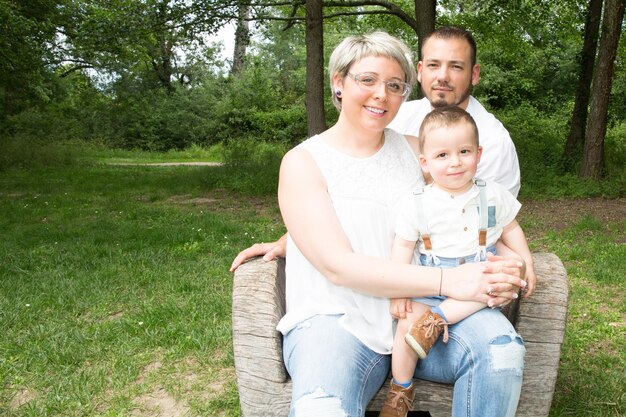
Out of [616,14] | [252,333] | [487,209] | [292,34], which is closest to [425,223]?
[487,209]

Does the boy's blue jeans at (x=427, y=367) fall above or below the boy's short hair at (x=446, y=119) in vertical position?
below

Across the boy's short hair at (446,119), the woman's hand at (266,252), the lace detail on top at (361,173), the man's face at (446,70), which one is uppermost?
the man's face at (446,70)

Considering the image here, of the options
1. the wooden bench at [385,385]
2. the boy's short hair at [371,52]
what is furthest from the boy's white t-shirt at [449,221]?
the boy's short hair at [371,52]

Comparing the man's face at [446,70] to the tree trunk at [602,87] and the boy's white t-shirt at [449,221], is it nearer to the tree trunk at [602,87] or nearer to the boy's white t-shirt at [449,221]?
the boy's white t-shirt at [449,221]

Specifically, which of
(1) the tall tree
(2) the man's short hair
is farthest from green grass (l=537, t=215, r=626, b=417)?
(1) the tall tree

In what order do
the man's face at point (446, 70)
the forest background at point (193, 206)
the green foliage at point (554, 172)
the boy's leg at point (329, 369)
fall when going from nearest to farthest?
the boy's leg at point (329, 369), the man's face at point (446, 70), the forest background at point (193, 206), the green foliage at point (554, 172)

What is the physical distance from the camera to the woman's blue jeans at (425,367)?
2.13m

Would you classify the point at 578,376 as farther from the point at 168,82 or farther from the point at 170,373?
the point at 168,82

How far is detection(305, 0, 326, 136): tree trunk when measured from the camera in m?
10.8

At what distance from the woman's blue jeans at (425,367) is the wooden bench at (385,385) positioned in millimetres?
91

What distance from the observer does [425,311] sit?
2.32m

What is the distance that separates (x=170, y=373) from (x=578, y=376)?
240cm

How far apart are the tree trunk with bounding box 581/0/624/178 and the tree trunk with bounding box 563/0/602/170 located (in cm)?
167

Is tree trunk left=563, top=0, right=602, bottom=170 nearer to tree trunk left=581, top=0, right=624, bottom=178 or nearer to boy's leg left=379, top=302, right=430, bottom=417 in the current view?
tree trunk left=581, top=0, right=624, bottom=178
